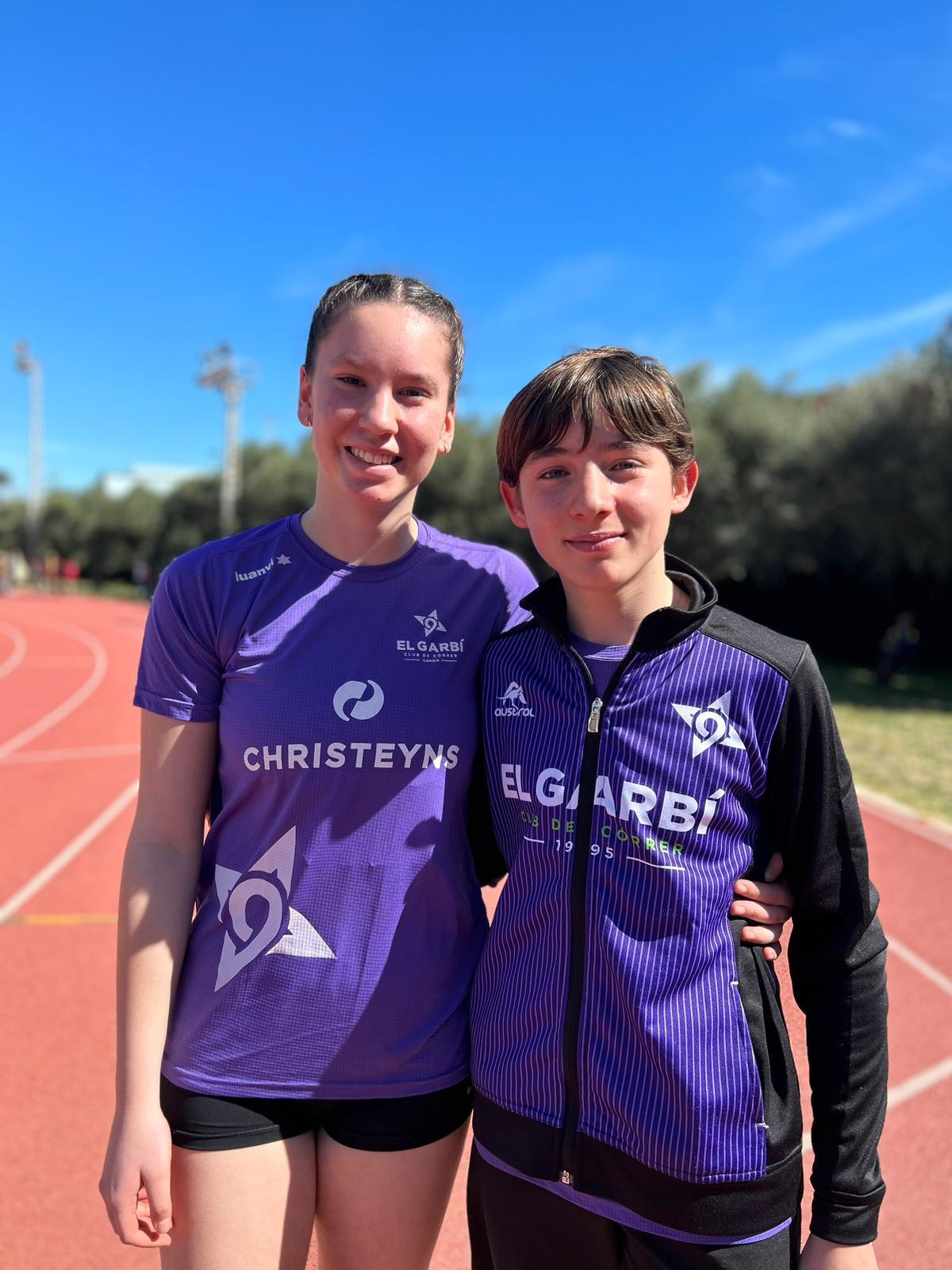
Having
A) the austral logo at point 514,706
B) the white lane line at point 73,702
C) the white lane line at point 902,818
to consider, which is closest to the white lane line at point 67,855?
the white lane line at point 73,702

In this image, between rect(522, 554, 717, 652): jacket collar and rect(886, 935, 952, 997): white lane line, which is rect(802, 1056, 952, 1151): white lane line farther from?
rect(522, 554, 717, 652): jacket collar

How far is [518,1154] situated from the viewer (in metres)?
1.44

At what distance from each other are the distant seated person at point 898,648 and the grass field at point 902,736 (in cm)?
28

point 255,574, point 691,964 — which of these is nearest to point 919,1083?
point 691,964

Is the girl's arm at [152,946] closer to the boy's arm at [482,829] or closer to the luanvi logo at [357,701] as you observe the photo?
the luanvi logo at [357,701]

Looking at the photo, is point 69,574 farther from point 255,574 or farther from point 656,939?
point 656,939

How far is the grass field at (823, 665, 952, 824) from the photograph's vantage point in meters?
8.84

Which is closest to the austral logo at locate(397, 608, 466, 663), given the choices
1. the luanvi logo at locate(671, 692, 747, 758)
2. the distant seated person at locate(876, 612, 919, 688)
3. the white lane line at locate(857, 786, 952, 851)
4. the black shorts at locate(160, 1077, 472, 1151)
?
the luanvi logo at locate(671, 692, 747, 758)

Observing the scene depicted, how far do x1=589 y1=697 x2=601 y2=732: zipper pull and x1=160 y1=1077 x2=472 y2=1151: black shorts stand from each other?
67 centimetres

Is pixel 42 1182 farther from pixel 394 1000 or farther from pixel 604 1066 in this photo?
pixel 604 1066

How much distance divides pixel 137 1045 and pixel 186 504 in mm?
46066

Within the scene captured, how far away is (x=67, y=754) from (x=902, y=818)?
8.00m

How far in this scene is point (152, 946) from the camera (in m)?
1.51

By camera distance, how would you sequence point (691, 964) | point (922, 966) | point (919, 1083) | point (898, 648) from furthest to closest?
1. point (898, 648)
2. point (922, 966)
3. point (919, 1083)
4. point (691, 964)
